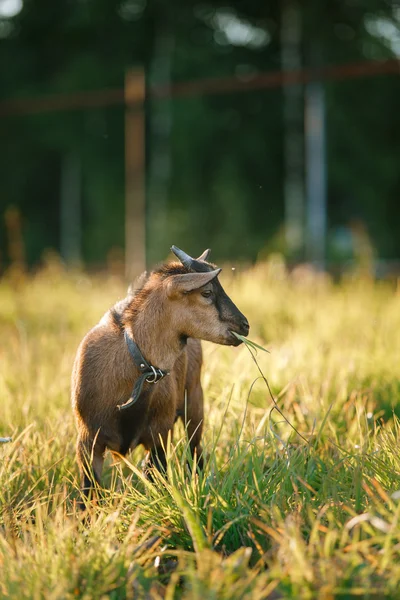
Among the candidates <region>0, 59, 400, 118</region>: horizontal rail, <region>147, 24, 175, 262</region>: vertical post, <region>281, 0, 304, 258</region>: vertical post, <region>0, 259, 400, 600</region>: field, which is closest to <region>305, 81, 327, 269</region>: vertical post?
<region>0, 59, 400, 118</region>: horizontal rail

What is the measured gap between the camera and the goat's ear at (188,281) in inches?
145

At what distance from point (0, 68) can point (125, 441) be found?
29.2 meters

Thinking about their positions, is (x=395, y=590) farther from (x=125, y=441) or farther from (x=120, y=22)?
(x=120, y=22)

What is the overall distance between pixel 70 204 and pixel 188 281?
89.5ft

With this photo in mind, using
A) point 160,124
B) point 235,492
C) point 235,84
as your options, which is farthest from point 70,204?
point 235,492

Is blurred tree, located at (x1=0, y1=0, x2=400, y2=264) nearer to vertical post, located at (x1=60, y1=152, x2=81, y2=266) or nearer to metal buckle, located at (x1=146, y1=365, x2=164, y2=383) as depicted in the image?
vertical post, located at (x1=60, y1=152, x2=81, y2=266)

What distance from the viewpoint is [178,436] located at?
4.58m

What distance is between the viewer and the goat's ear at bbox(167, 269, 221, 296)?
368cm

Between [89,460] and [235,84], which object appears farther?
[235,84]

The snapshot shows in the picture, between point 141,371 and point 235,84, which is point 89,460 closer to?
point 141,371

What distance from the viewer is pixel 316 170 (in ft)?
51.5

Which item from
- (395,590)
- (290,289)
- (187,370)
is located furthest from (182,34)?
(395,590)

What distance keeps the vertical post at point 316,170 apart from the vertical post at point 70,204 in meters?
15.1

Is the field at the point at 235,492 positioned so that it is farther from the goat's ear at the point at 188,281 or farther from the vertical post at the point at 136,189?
the vertical post at the point at 136,189
